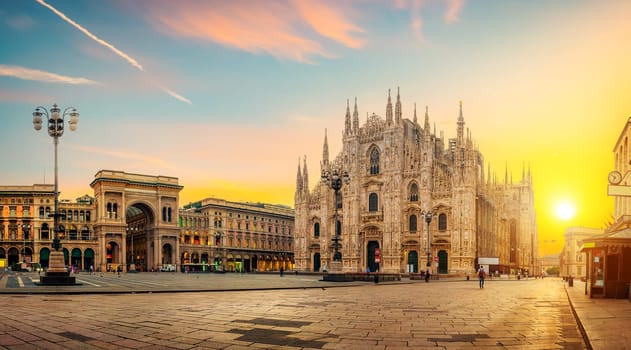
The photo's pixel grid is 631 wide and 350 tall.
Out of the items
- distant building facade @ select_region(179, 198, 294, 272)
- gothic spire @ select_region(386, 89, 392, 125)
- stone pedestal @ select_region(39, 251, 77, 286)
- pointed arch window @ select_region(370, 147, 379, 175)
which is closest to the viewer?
stone pedestal @ select_region(39, 251, 77, 286)

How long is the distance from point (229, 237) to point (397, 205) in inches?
1633

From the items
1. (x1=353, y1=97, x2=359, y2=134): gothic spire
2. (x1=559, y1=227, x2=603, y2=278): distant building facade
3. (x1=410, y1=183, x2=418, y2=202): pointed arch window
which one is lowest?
(x1=559, y1=227, x2=603, y2=278): distant building facade

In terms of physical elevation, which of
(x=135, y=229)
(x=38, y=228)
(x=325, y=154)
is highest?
(x=325, y=154)

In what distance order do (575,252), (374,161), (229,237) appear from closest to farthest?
(374,161) → (229,237) → (575,252)

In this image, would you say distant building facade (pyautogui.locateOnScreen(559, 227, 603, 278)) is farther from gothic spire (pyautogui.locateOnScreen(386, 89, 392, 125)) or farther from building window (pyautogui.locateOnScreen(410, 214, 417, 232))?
gothic spire (pyautogui.locateOnScreen(386, 89, 392, 125))

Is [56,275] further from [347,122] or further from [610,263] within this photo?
[347,122]

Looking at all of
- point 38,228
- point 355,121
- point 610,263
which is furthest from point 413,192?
point 38,228

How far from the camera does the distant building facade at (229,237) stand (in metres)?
95.5

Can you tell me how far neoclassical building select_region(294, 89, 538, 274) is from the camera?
63938 mm

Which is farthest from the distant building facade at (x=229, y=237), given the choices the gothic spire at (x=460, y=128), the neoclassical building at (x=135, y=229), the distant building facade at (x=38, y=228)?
the gothic spire at (x=460, y=128)

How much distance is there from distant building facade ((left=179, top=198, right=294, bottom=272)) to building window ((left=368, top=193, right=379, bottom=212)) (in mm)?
33678

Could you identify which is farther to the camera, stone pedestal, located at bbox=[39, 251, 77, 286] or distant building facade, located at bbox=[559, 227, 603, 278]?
distant building facade, located at bbox=[559, 227, 603, 278]

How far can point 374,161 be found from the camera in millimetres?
72938

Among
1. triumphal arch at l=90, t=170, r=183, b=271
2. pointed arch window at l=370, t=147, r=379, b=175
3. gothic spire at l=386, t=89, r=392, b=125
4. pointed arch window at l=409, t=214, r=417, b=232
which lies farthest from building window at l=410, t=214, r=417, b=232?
triumphal arch at l=90, t=170, r=183, b=271
